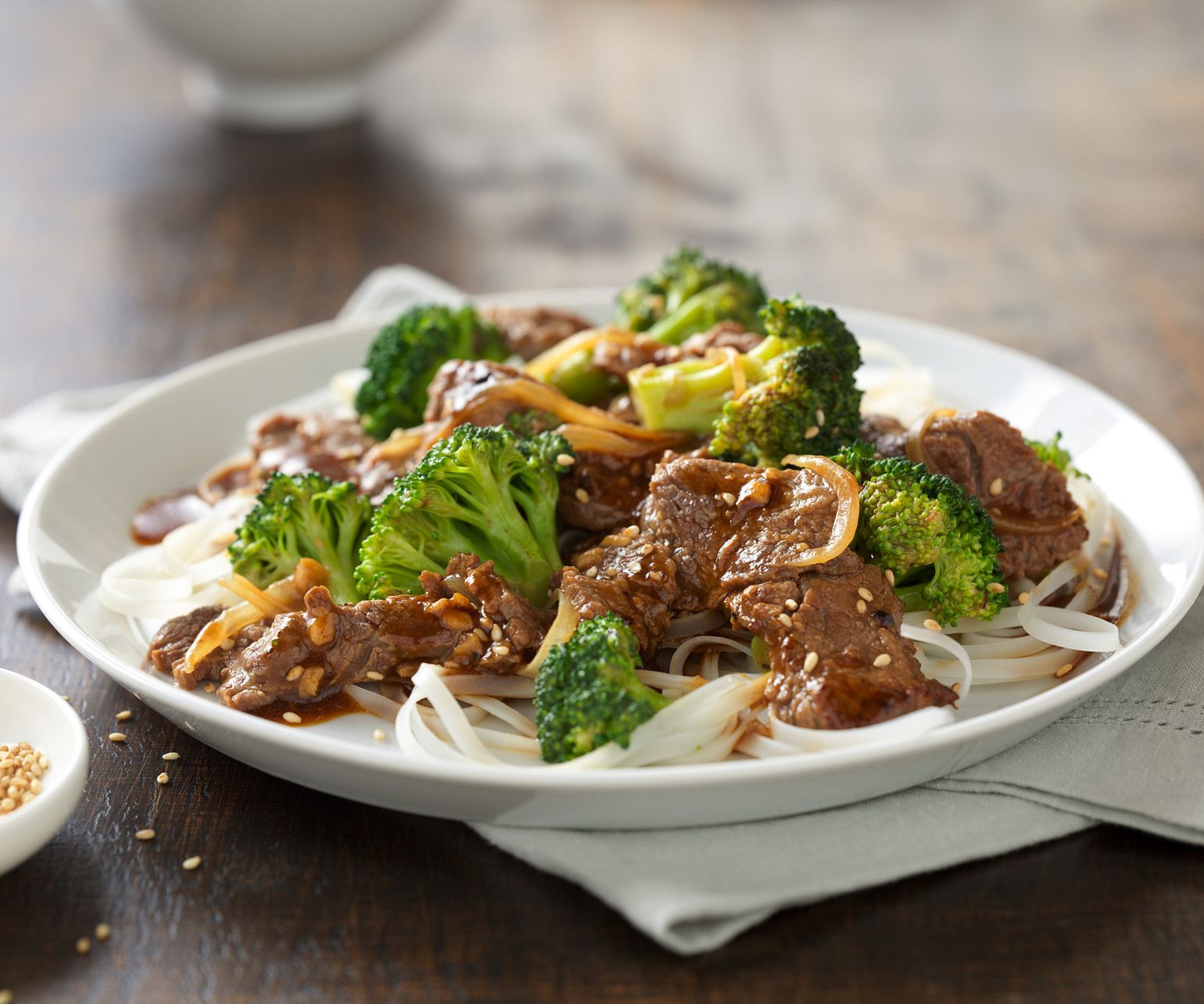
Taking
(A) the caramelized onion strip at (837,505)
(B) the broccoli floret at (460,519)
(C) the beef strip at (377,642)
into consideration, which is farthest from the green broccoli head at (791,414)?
(C) the beef strip at (377,642)

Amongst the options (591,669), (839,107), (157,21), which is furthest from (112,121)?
(591,669)

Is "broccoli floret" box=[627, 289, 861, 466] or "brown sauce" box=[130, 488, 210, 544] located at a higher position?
"broccoli floret" box=[627, 289, 861, 466]

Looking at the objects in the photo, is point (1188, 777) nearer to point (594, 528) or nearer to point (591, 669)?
point (591, 669)

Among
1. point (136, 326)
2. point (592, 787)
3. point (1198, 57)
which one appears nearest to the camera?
point (592, 787)

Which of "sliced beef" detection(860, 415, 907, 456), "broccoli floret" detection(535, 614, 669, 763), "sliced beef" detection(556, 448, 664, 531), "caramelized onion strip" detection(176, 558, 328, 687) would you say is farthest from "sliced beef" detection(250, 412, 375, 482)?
"sliced beef" detection(860, 415, 907, 456)

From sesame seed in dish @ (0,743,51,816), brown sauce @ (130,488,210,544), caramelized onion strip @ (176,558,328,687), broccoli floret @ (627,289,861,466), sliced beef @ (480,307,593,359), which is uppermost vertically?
broccoli floret @ (627,289,861,466)

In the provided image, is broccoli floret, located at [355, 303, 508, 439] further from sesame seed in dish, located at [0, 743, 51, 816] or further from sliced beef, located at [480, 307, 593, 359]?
sesame seed in dish, located at [0, 743, 51, 816]

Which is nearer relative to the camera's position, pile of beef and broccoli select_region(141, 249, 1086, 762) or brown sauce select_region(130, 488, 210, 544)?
pile of beef and broccoli select_region(141, 249, 1086, 762)

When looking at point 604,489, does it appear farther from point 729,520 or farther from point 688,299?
point 688,299
